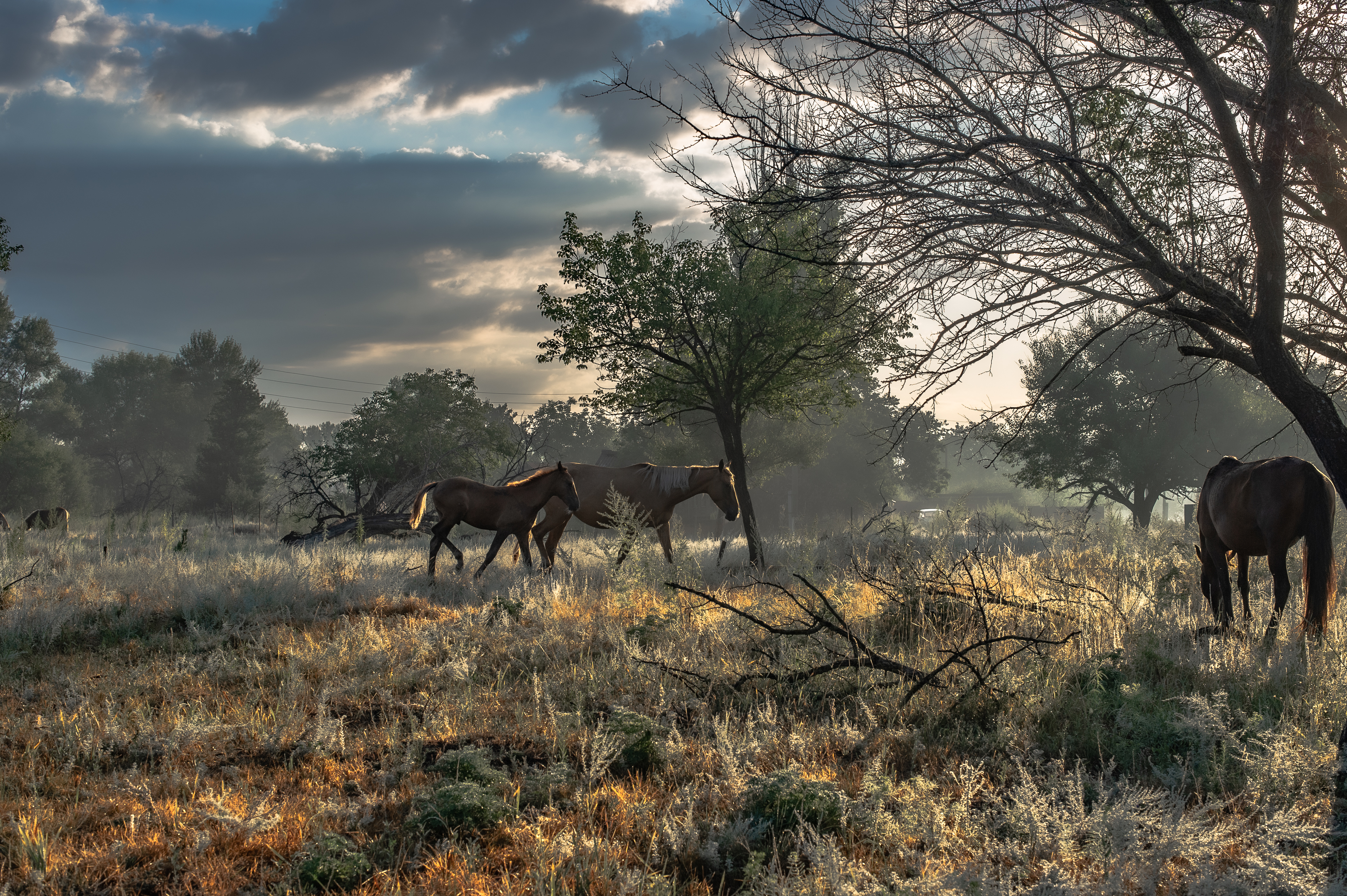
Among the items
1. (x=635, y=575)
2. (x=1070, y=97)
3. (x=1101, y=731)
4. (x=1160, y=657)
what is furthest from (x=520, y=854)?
(x=1070, y=97)

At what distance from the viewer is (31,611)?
25.7 feet

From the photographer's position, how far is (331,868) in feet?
9.51

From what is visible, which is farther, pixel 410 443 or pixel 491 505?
pixel 410 443

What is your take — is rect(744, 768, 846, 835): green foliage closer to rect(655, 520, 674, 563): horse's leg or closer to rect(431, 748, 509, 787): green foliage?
rect(431, 748, 509, 787): green foliage

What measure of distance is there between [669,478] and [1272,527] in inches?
363

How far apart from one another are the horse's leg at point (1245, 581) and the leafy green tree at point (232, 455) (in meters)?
55.1

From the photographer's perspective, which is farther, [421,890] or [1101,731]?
[1101,731]

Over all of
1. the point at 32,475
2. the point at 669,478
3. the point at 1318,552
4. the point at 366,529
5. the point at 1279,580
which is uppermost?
the point at 669,478

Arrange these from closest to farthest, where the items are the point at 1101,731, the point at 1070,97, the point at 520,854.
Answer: the point at 520,854 < the point at 1101,731 < the point at 1070,97

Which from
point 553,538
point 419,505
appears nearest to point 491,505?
point 419,505

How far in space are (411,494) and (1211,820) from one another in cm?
2874

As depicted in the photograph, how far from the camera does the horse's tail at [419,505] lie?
11.4 metres

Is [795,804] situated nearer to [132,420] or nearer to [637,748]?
[637,748]

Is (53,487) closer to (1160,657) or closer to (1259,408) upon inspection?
(1160,657)
